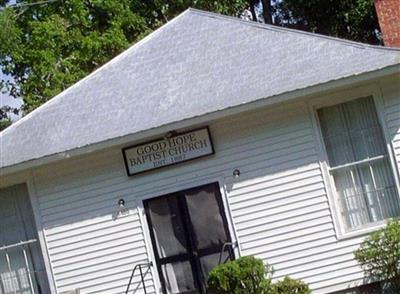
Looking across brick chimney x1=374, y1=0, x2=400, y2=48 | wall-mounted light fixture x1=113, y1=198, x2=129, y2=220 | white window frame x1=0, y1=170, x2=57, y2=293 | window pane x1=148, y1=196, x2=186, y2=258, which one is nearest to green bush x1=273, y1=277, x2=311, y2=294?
window pane x1=148, y1=196, x2=186, y2=258

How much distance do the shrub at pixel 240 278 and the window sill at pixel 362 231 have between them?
1.41 m

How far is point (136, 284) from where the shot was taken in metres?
14.2

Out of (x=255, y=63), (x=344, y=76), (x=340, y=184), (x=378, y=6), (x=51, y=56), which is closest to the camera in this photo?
(x=344, y=76)

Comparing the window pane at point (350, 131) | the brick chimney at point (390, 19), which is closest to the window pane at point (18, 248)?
the window pane at point (350, 131)

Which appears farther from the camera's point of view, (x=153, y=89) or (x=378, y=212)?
(x=153, y=89)

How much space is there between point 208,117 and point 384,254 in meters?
3.39

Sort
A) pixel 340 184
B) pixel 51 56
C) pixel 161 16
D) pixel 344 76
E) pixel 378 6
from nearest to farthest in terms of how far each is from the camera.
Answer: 1. pixel 344 76
2. pixel 340 184
3. pixel 378 6
4. pixel 51 56
5. pixel 161 16

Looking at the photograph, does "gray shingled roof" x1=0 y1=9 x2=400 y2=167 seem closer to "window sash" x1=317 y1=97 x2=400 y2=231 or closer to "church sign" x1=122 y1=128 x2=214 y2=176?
"church sign" x1=122 y1=128 x2=214 y2=176

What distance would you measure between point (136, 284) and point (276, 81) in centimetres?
408

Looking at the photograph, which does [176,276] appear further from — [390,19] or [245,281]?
[390,19]

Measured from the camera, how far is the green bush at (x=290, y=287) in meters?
12.9

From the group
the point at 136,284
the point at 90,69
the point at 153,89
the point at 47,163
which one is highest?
the point at 90,69

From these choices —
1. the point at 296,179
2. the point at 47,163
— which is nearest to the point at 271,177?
the point at 296,179

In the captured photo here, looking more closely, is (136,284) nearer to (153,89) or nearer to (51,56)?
(153,89)
